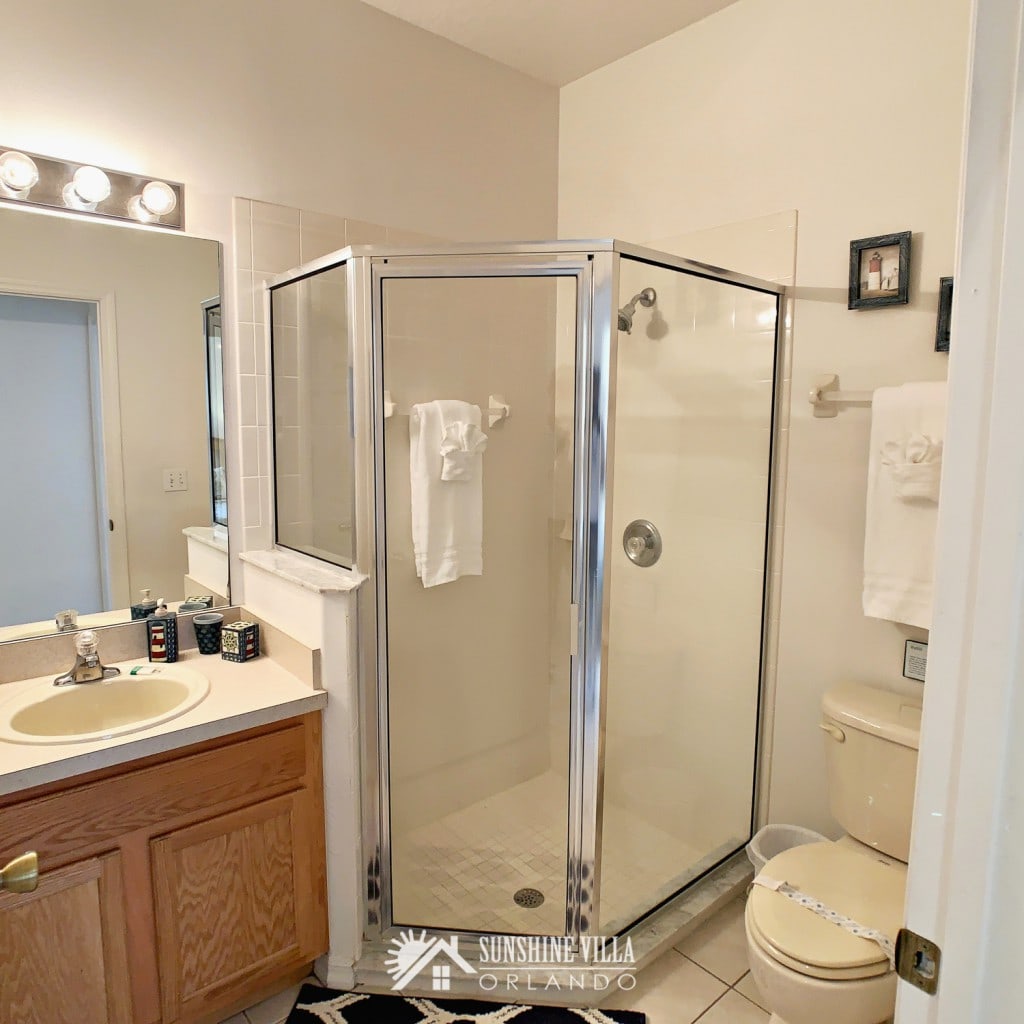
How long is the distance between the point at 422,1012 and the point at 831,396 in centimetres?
198

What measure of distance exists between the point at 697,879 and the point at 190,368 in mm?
2146

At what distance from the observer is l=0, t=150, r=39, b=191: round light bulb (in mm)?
1650

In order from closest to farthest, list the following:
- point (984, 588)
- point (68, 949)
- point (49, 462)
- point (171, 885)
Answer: point (984, 588) < point (68, 949) < point (171, 885) < point (49, 462)

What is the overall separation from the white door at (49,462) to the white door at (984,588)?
1.93 meters

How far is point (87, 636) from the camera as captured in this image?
178cm

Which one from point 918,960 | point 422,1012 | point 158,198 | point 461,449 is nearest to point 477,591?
point 461,449

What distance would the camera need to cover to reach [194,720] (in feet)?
5.17

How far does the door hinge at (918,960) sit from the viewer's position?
0.61 m

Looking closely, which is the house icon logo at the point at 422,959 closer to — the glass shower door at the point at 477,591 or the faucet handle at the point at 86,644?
the glass shower door at the point at 477,591

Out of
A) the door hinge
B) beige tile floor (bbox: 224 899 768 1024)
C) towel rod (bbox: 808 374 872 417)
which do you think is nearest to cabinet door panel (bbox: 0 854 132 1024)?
beige tile floor (bbox: 224 899 768 1024)

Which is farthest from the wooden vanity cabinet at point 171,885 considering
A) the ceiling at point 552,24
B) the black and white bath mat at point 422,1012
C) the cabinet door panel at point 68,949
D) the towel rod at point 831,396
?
the ceiling at point 552,24

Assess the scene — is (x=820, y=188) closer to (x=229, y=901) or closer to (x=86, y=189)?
(x=86, y=189)

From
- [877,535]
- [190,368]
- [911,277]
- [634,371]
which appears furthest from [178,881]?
[911,277]

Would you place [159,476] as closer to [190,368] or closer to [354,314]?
[190,368]
